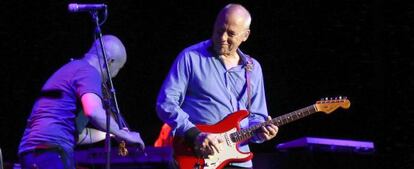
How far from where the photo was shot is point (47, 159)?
3.50 meters

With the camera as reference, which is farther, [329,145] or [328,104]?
[329,145]

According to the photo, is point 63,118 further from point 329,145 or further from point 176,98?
point 329,145

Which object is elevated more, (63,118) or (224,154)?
(63,118)

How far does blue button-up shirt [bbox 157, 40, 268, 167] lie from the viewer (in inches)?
150

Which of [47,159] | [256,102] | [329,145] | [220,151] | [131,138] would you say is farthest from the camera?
[329,145]

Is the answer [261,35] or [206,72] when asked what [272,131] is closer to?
[206,72]

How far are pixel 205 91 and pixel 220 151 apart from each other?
0.40 m

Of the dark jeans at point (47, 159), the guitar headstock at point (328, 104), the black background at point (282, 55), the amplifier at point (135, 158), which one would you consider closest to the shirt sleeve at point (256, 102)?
the guitar headstock at point (328, 104)

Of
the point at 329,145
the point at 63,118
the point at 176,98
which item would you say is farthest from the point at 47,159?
the point at 329,145

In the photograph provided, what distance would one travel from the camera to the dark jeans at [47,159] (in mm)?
3494

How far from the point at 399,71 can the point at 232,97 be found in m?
2.67

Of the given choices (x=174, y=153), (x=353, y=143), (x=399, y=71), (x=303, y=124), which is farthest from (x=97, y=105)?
(x=399, y=71)

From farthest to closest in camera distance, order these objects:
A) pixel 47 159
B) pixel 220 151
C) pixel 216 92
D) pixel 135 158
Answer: pixel 135 158 < pixel 216 92 < pixel 220 151 < pixel 47 159

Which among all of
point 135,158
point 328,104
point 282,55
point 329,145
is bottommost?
point 329,145
